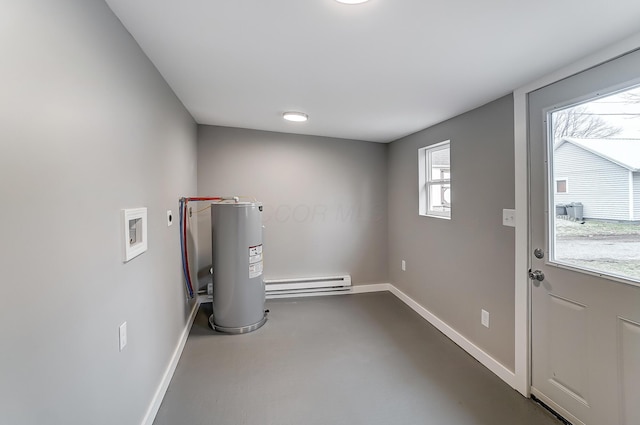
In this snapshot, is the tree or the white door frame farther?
the white door frame

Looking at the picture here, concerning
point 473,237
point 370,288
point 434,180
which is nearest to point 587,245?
point 473,237

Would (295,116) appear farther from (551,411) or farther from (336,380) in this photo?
(551,411)

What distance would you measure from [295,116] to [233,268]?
1650mm

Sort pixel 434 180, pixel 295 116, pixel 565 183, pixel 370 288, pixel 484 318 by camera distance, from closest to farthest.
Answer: pixel 565 183 < pixel 484 318 < pixel 295 116 < pixel 434 180 < pixel 370 288

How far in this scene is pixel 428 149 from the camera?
10.5 feet

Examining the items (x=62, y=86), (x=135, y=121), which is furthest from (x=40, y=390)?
(x=135, y=121)

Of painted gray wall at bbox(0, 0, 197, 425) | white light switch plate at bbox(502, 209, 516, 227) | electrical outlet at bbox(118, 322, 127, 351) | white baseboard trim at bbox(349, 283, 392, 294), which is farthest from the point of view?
white baseboard trim at bbox(349, 283, 392, 294)

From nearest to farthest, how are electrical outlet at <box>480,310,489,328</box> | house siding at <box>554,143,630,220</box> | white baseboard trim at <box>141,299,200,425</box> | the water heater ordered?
1. house siding at <box>554,143,630,220</box>
2. white baseboard trim at <box>141,299,200,425</box>
3. electrical outlet at <box>480,310,489,328</box>
4. the water heater

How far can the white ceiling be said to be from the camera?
119 cm

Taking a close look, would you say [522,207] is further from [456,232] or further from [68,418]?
[68,418]

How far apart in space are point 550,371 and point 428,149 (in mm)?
2261

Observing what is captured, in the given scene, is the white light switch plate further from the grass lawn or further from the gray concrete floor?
the gray concrete floor

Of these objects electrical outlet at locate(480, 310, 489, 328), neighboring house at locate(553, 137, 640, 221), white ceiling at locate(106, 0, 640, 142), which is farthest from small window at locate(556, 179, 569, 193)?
electrical outlet at locate(480, 310, 489, 328)

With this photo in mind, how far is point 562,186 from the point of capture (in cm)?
173
